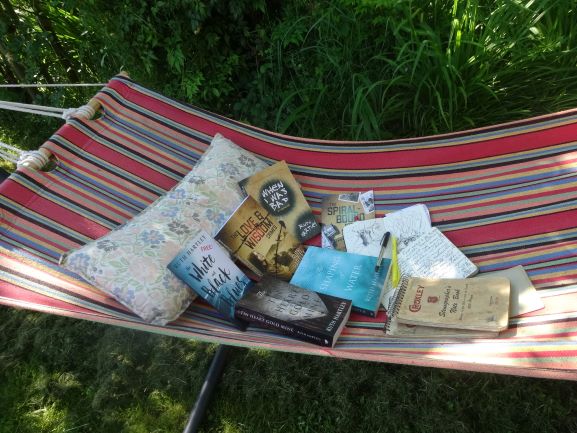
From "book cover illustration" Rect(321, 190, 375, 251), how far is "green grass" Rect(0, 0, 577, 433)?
441 millimetres

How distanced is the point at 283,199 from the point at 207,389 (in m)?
0.75

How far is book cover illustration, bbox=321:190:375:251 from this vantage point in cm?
173

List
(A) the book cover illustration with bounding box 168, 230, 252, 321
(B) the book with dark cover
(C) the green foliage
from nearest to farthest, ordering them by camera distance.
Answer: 1. (B) the book with dark cover
2. (A) the book cover illustration with bounding box 168, 230, 252, 321
3. (C) the green foliage

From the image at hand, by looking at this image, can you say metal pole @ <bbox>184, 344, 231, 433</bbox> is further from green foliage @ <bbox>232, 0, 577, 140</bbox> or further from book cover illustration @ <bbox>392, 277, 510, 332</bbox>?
green foliage @ <bbox>232, 0, 577, 140</bbox>

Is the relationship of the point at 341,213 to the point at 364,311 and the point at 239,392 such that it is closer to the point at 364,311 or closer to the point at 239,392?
the point at 364,311

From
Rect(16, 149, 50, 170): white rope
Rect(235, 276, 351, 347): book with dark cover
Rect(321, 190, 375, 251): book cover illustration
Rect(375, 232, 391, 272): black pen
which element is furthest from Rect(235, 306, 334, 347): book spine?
Rect(16, 149, 50, 170): white rope

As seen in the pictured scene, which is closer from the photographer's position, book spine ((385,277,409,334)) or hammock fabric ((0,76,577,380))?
hammock fabric ((0,76,577,380))

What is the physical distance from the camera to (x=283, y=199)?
5.75 feet

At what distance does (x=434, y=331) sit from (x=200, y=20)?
1.84m

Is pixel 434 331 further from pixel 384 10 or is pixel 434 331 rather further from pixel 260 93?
pixel 260 93

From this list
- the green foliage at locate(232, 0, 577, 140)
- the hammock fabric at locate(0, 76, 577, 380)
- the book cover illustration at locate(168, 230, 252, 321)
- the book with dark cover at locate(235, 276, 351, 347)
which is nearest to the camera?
the hammock fabric at locate(0, 76, 577, 380)

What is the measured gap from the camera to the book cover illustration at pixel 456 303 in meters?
1.22

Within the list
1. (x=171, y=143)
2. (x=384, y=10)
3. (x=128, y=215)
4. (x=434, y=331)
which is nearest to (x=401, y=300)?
(x=434, y=331)

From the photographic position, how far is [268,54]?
2512mm
